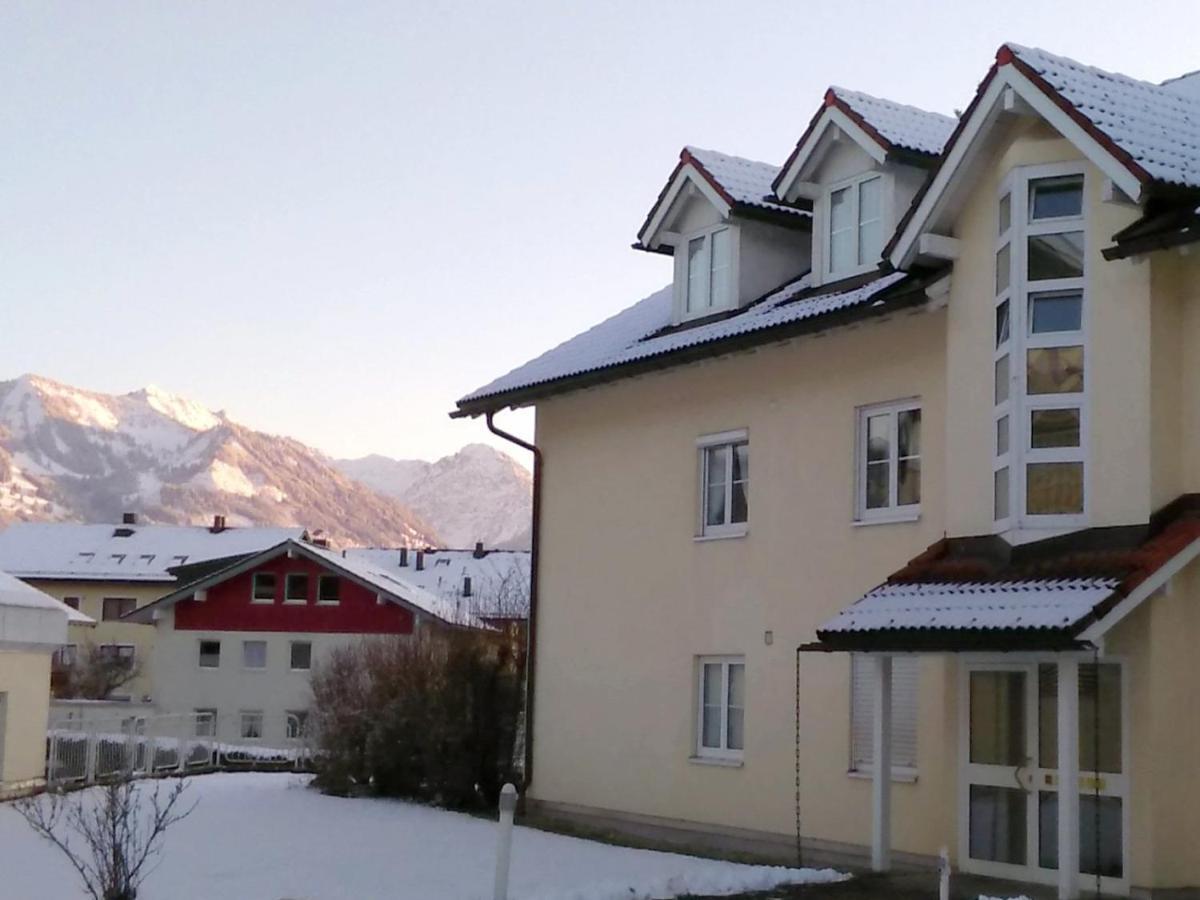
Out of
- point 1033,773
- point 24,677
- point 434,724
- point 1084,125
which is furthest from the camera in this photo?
point 24,677

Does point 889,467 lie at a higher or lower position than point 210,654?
higher

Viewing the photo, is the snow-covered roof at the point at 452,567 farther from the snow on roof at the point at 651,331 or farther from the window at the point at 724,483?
the window at the point at 724,483

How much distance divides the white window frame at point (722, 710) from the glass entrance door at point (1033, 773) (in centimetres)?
396

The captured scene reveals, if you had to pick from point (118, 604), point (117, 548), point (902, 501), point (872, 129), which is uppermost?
point (872, 129)

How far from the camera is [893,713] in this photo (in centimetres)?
1658

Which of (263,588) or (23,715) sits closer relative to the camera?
(23,715)

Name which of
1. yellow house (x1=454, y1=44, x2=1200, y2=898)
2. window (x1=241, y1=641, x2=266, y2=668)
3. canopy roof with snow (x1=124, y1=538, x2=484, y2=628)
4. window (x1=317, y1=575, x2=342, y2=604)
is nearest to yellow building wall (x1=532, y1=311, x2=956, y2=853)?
yellow house (x1=454, y1=44, x2=1200, y2=898)

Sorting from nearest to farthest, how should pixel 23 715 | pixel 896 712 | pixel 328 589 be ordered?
pixel 896 712
pixel 23 715
pixel 328 589

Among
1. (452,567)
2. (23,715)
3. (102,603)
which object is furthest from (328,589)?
(452,567)

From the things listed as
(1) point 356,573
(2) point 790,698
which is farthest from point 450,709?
(1) point 356,573

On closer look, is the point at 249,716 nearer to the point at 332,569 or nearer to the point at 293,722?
the point at 293,722

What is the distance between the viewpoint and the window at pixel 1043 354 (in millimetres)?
14070

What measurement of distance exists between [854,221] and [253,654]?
40.6 meters

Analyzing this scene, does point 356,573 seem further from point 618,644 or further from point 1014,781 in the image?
point 1014,781
